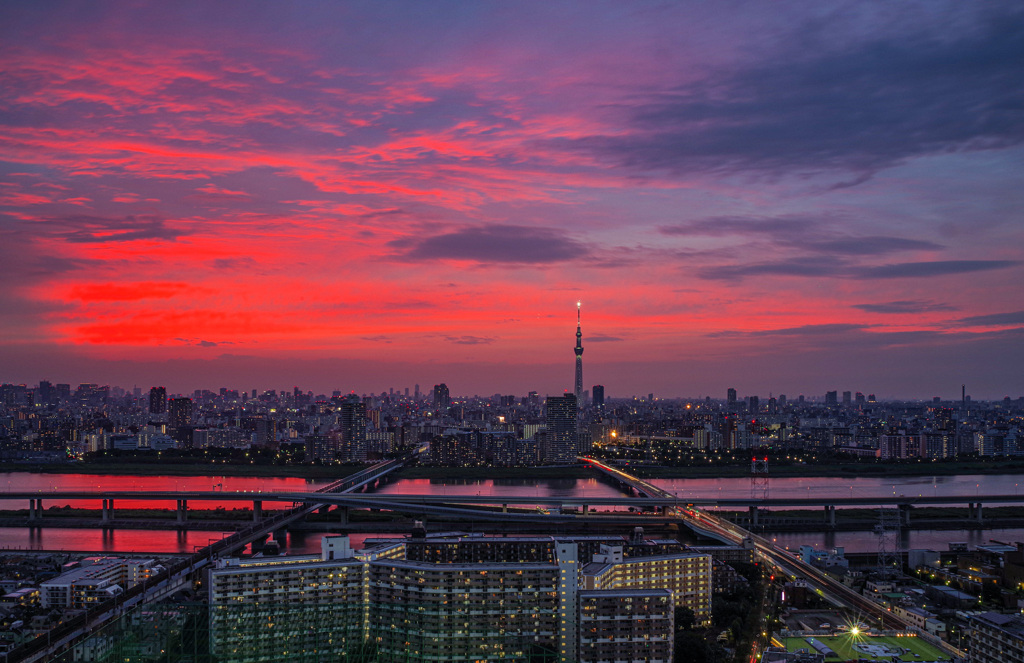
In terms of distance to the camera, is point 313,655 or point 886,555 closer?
point 313,655

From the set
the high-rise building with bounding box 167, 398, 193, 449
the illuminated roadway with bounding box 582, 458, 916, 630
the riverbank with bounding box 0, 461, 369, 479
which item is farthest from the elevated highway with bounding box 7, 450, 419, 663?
the high-rise building with bounding box 167, 398, 193, 449

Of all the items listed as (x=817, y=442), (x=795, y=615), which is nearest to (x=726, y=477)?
(x=817, y=442)

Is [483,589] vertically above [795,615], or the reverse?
[483,589]

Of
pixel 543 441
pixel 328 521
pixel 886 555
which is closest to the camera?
pixel 886 555

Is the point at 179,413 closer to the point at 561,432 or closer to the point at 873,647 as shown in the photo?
the point at 561,432

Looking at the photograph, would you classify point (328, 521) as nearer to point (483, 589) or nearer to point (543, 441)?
point (483, 589)

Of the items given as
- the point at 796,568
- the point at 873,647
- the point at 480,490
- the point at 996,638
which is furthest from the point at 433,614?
the point at 480,490

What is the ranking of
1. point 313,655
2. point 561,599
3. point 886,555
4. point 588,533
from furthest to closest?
point 588,533 < point 886,555 < point 561,599 < point 313,655
